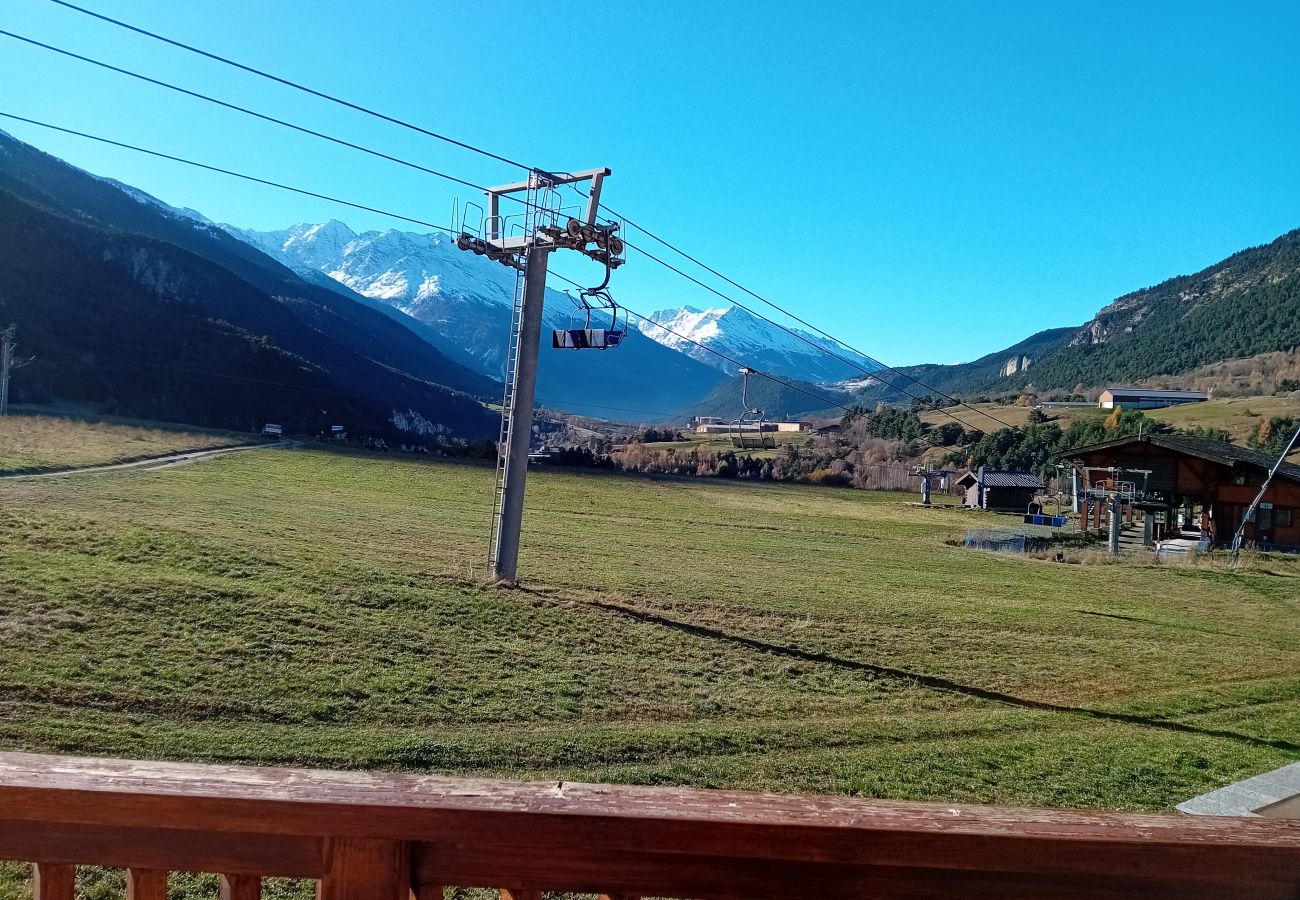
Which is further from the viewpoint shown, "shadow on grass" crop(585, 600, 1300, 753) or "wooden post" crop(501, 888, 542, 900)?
"shadow on grass" crop(585, 600, 1300, 753)

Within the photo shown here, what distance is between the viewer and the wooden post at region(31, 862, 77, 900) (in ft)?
5.48

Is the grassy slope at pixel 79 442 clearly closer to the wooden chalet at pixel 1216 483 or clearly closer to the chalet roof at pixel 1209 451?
the chalet roof at pixel 1209 451

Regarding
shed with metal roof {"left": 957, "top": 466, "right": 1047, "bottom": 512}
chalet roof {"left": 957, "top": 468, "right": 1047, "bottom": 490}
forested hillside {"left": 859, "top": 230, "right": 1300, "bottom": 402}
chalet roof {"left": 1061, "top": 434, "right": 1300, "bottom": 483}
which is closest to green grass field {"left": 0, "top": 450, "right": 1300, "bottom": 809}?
chalet roof {"left": 1061, "top": 434, "right": 1300, "bottom": 483}

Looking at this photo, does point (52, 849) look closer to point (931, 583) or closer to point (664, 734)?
point (664, 734)

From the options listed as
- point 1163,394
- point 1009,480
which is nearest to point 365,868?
point 1009,480

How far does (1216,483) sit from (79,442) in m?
54.5

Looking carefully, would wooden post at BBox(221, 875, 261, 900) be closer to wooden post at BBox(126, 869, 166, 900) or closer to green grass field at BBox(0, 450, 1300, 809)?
wooden post at BBox(126, 869, 166, 900)

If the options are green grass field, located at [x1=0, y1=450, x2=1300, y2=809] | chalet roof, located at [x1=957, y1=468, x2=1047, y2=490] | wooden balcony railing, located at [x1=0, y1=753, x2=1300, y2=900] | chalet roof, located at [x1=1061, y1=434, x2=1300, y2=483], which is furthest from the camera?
chalet roof, located at [x1=957, y1=468, x2=1047, y2=490]

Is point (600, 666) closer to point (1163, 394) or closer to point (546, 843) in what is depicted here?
point (546, 843)

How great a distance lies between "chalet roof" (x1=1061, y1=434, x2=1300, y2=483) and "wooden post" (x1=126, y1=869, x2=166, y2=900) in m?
46.0

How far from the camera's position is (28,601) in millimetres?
10984

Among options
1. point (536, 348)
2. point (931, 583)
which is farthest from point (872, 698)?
point (931, 583)

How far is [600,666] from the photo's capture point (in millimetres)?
12141

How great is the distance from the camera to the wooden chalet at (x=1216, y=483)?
40156mm
